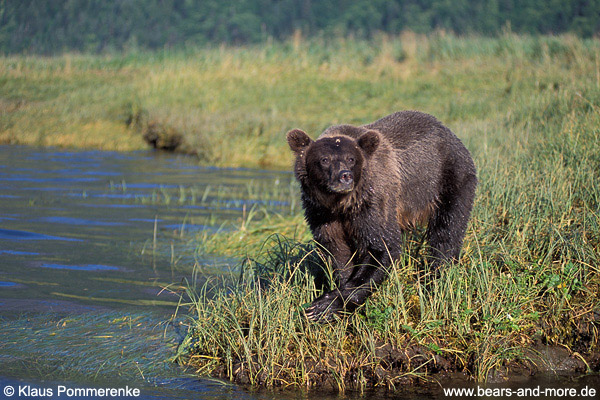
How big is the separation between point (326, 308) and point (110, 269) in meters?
3.71

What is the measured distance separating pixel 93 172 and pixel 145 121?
470 cm

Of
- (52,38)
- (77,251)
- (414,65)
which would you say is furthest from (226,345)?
(52,38)

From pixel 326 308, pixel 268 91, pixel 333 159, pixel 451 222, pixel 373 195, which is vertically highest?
pixel 333 159

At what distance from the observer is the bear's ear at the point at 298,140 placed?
5438 mm

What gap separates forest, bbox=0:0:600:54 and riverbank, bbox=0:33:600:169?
2149cm

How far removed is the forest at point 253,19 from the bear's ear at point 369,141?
42.6m

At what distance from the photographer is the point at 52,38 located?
46906 mm

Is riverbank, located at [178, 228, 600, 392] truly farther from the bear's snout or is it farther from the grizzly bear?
the bear's snout

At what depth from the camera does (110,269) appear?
818 cm

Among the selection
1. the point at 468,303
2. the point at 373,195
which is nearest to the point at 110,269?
the point at 373,195

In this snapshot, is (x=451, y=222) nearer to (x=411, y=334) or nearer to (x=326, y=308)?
(x=411, y=334)

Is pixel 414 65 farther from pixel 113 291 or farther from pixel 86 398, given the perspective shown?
pixel 86 398

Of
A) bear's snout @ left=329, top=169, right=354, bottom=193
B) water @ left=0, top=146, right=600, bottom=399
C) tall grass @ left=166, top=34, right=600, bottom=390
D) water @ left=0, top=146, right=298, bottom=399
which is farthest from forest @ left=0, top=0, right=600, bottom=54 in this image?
bear's snout @ left=329, top=169, right=354, bottom=193

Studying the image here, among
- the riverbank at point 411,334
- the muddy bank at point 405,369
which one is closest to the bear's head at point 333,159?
the riverbank at point 411,334
